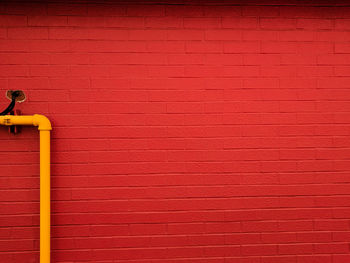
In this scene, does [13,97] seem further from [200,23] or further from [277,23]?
[277,23]

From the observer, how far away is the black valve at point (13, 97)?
218cm

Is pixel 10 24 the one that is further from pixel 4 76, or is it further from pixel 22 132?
pixel 22 132

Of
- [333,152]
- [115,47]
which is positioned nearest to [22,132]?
[115,47]

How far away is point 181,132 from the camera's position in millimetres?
2398

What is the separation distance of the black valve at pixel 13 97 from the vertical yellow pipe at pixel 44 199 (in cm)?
31

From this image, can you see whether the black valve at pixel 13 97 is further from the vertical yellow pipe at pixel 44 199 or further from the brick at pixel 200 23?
the brick at pixel 200 23

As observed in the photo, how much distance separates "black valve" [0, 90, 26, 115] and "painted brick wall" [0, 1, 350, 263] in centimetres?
13

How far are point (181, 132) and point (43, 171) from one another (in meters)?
1.18

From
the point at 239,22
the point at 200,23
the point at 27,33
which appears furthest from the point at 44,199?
the point at 239,22

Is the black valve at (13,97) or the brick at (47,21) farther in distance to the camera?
the brick at (47,21)

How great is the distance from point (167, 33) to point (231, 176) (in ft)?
4.59

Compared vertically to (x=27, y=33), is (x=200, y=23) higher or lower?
higher

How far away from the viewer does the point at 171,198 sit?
93.9 inches

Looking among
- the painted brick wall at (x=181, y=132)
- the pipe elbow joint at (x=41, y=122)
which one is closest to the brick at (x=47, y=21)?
the painted brick wall at (x=181, y=132)
